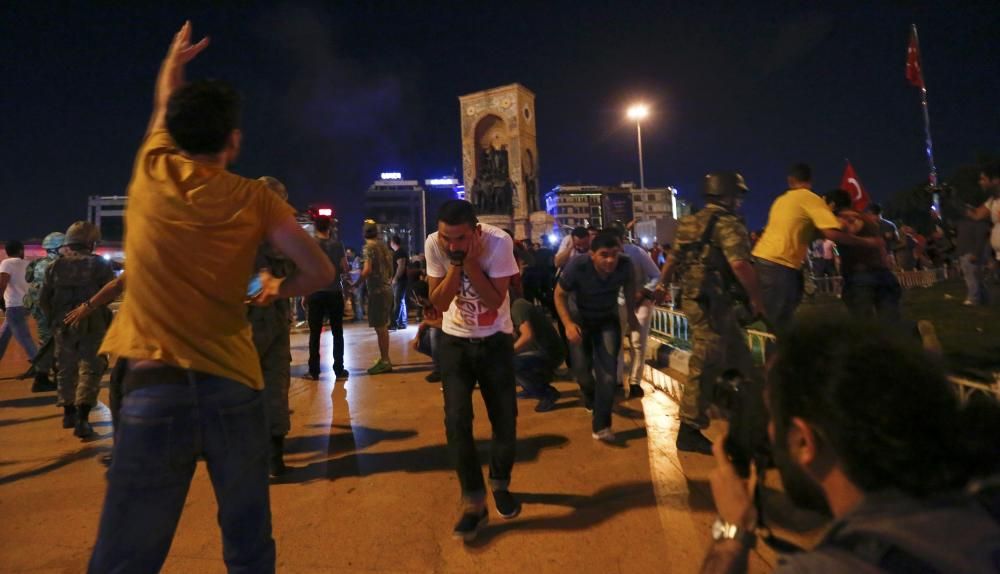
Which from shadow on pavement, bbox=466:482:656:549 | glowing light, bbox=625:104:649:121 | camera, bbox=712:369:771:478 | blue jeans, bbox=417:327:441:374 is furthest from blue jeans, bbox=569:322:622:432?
glowing light, bbox=625:104:649:121

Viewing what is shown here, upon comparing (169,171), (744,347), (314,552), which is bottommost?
(314,552)

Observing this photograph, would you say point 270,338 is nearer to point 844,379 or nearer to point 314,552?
point 314,552

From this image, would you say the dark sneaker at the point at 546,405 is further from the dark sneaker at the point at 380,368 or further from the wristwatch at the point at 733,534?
the wristwatch at the point at 733,534

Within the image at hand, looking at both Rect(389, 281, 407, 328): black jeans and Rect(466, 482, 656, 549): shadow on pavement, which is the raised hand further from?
Rect(389, 281, 407, 328): black jeans

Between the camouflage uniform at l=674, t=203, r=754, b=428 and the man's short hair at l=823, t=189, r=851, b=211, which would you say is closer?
the camouflage uniform at l=674, t=203, r=754, b=428

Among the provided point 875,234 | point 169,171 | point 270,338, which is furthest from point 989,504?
point 875,234

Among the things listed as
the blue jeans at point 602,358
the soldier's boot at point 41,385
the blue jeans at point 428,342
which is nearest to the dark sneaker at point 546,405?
the blue jeans at point 602,358

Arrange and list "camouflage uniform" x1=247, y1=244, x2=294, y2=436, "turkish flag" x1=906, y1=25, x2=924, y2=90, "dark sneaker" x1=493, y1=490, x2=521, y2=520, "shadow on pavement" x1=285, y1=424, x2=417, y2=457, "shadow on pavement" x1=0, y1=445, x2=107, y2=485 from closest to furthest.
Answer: "dark sneaker" x1=493, y1=490, x2=521, y2=520
"camouflage uniform" x1=247, y1=244, x2=294, y2=436
"shadow on pavement" x1=0, y1=445, x2=107, y2=485
"shadow on pavement" x1=285, y1=424, x2=417, y2=457
"turkish flag" x1=906, y1=25, x2=924, y2=90

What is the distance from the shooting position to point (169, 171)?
1.61m

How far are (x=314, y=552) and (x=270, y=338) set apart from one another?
1.52m

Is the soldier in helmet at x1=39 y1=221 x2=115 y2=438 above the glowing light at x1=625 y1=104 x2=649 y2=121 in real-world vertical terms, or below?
below

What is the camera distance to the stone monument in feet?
121

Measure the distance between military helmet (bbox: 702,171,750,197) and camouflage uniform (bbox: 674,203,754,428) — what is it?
0.34 ft

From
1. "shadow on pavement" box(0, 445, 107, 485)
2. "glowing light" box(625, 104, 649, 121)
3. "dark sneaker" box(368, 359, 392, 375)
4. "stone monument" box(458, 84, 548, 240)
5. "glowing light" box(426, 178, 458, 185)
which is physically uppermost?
"glowing light" box(426, 178, 458, 185)
